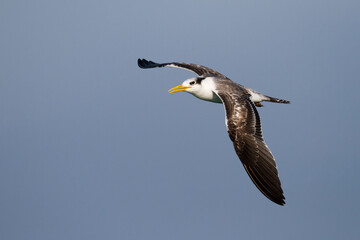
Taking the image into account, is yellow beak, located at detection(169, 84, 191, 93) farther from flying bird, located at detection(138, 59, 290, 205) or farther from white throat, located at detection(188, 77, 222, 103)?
white throat, located at detection(188, 77, 222, 103)

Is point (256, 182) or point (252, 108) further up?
point (252, 108)

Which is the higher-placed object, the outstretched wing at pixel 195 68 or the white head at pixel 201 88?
the outstretched wing at pixel 195 68

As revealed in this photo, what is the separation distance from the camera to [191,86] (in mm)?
19531

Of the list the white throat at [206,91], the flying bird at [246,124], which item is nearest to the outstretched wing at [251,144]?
the flying bird at [246,124]

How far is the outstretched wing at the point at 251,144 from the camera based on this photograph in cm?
1519

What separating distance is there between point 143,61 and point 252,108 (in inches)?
343

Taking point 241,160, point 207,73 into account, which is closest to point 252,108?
point 241,160

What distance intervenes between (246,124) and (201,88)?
305cm

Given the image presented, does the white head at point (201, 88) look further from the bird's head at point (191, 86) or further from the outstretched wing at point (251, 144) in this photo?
the outstretched wing at point (251, 144)

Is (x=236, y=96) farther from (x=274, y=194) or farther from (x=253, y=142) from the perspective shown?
(x=274, y=194)

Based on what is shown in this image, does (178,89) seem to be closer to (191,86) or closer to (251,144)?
(191,86)

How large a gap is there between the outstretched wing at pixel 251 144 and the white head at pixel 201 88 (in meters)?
1.08

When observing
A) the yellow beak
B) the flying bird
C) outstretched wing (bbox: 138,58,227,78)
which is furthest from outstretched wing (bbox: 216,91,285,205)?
outstretched wing (bbox: 138,58,227,78)

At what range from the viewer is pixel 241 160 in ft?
52.6
